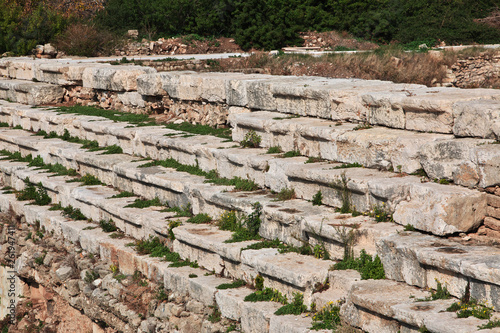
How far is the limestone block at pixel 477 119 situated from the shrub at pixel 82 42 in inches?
609

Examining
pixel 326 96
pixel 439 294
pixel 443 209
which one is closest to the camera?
pixel 439 294

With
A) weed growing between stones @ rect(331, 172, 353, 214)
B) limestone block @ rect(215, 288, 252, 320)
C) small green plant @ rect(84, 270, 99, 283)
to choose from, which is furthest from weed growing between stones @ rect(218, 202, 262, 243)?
small green plant @ rect(84, 270, 99, 283)

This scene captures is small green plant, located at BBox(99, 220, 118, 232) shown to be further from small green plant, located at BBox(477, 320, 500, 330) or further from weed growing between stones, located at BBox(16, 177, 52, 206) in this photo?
small green plant, located at BBox(477, 320, 500, 330)

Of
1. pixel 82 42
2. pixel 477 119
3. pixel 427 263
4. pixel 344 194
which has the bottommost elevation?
pixel 427 263

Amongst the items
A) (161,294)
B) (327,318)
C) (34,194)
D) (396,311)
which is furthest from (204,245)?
(34,194)

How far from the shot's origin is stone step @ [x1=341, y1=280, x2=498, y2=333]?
3.94 m

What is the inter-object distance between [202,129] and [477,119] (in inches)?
196

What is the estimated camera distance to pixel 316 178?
6.03 meters

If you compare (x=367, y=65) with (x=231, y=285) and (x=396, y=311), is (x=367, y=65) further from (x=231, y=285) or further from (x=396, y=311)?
(x=396, y=311)

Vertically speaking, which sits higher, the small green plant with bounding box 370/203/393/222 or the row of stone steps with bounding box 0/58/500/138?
the row of stone steps with bounding box 0/58/500/138

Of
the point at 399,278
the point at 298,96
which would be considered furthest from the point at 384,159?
the point at 298,96

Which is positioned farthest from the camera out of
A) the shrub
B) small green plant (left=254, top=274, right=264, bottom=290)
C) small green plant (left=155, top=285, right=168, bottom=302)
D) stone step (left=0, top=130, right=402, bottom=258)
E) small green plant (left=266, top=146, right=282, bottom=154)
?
the shrub

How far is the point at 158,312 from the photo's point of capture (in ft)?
20.7

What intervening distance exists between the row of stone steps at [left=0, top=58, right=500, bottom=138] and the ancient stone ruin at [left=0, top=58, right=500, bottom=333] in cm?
2
